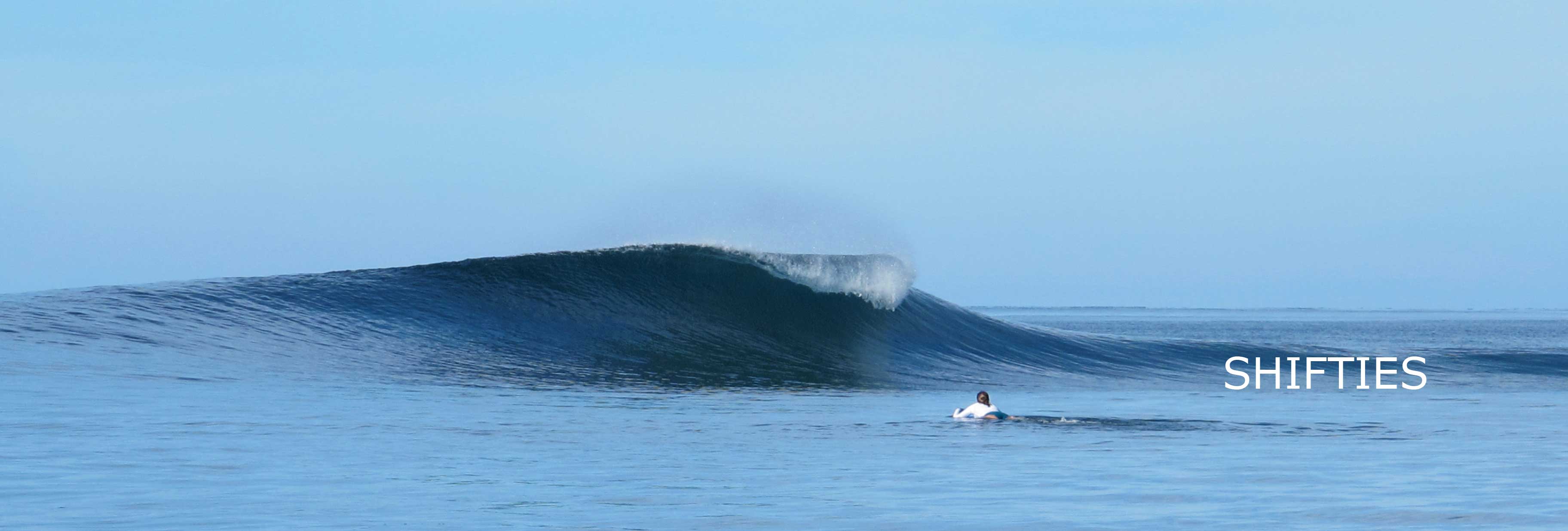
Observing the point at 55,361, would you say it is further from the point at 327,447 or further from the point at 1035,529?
the point at 1035,529

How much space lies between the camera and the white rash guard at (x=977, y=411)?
39.9 ft

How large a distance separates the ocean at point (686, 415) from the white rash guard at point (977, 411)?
205 mm

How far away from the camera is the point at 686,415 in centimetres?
1234

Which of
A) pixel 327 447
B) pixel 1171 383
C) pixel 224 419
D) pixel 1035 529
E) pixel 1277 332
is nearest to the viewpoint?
pixel 1035 529

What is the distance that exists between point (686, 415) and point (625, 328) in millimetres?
8878

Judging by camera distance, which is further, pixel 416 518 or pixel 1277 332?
pixel 1277 332

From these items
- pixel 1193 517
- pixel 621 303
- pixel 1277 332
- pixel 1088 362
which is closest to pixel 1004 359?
pixel 1088 362

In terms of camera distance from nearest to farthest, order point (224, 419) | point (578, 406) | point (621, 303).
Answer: point (224, 419), point (578, 406), point (621, 303)

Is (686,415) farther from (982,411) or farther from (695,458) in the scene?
(695,458)

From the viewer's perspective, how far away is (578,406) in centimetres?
1285

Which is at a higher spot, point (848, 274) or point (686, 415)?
point (848, 274)

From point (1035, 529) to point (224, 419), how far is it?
6.39 metres

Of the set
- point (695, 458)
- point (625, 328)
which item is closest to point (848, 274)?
point (625, 328)

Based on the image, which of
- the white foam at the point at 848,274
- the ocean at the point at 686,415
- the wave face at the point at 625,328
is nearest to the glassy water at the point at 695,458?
the ocean at the point at 686,415
